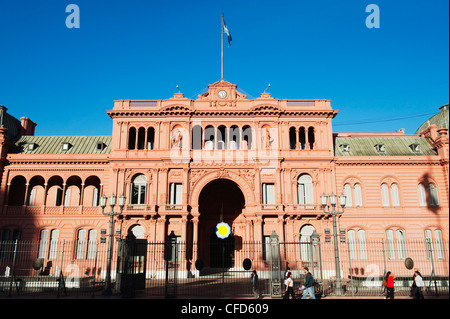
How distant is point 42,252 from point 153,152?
15497 mm

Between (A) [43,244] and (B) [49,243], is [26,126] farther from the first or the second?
(B) [49,243]

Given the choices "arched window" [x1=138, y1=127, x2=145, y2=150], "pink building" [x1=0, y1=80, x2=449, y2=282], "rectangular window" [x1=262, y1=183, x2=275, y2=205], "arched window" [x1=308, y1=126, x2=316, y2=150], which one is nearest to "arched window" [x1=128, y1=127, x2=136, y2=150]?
"pink building" [x1=0, y1=80, x2=449, y2=282]

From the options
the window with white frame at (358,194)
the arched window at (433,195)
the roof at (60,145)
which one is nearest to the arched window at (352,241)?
the window with white frame at (358,194)

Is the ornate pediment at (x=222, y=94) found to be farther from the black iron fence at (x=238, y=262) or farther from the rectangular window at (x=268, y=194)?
the black iron fence at (x=238, y=262)

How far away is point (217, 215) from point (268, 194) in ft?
25.5

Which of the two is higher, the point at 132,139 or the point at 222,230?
the point at 132,139

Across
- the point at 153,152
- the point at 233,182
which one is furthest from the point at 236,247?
the point at 153,152

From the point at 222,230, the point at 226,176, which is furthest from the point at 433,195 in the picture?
the point at 222,230

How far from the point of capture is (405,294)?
834 inches

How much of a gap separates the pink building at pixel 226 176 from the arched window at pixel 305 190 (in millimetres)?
108

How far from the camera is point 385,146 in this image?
4097 cm

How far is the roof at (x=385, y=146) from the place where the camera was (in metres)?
39.8
